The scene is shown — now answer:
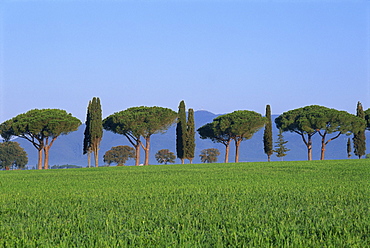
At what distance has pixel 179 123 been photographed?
246 ft

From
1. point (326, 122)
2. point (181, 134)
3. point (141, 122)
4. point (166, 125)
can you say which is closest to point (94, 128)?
point (141, 122)

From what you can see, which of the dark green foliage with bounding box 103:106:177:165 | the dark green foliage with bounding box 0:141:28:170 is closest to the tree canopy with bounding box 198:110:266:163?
the dark green foliage with bounding box 103:106:177:165

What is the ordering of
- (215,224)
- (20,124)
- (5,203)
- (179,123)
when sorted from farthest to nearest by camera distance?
1. (179,123)
2. (20,124)
3. (5,203)
4. (215,224)

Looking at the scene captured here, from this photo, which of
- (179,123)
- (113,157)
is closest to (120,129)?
(179,123)

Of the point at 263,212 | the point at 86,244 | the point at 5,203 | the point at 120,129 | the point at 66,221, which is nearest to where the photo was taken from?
the point at 86,244

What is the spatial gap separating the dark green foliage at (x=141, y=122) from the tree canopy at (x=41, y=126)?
6.26 meters

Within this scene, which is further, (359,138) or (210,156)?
(210,156)

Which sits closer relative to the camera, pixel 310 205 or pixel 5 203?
pixel 310 205

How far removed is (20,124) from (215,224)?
6220 centimetres

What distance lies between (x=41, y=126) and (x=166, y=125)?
748 inches

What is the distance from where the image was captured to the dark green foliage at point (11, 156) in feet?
344

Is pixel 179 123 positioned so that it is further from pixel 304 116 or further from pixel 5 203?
pixel 5 203

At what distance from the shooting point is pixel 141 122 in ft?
229

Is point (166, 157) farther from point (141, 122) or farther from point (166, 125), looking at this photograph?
point (141, 122)
